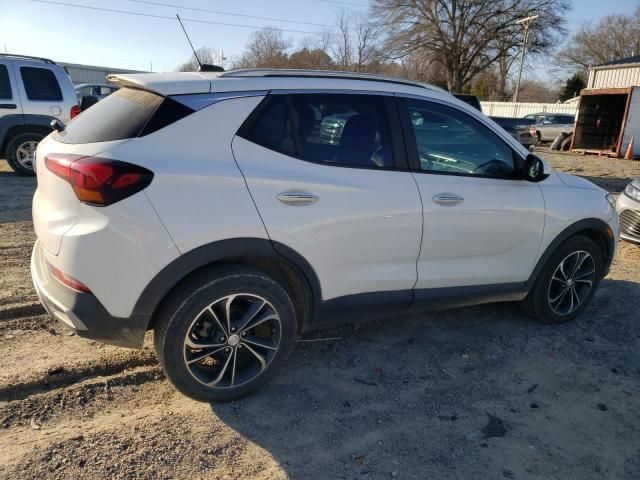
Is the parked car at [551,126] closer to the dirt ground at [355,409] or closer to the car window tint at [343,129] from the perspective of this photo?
the dirt ground at [355,409]

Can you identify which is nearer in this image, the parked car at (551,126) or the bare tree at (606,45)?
the parked car at (551,126)

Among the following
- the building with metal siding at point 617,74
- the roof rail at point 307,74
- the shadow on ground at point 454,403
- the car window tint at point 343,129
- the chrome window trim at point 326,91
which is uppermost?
the building with metal siding at point 617,74

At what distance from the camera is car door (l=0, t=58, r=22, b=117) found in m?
8.72

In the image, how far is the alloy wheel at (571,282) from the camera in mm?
4160

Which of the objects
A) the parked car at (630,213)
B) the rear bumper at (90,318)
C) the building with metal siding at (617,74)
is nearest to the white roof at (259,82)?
the rear bumper at (90,318)

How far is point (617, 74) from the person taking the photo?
843 inches

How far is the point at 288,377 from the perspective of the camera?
3324mm

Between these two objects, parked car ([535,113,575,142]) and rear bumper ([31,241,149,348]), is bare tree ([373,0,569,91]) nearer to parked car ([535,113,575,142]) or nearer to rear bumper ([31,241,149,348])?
parked car ([535,113,575,142])

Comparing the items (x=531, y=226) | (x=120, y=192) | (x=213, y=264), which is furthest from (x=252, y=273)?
(x=531, y=226)

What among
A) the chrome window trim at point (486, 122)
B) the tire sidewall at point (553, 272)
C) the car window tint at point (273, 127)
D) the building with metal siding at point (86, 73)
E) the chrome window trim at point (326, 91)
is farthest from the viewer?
the building with metal siding at point (86, 73)

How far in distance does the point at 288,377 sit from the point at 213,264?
1.01 m

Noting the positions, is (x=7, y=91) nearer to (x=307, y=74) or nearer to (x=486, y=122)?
(x=307, y=74)

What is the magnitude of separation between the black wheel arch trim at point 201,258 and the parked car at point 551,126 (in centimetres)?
2512

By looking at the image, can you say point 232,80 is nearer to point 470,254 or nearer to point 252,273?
point 252,273
